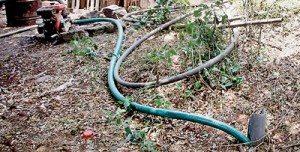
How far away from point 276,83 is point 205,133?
3.31 feet

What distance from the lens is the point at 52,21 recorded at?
14.8 feet

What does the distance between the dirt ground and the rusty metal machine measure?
28.7 inches

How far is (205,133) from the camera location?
242 centimetres

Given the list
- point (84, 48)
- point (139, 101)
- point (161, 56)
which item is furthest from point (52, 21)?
point (139, 101)

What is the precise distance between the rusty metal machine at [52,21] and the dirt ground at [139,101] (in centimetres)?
73

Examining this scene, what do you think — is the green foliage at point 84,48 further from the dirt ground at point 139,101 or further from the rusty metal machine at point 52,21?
the rusty metal machine at point 52,21

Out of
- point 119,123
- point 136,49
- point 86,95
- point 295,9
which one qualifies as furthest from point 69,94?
point 295,9

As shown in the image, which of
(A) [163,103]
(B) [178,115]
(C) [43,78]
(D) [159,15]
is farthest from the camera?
(D) [159,15]

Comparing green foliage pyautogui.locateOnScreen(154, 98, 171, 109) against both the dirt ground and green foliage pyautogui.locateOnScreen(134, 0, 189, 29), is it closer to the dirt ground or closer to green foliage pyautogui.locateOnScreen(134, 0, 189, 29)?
the dirt ground

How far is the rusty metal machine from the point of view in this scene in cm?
450

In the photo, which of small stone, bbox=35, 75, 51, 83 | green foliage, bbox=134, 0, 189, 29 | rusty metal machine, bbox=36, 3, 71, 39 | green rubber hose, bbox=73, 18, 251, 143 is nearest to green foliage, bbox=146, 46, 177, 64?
green rubber hose, bbox=73, 18, 251, 143

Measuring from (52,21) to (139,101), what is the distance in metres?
2.42

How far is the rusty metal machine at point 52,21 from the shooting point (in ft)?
14.8

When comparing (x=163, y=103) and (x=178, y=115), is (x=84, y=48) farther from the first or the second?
(x=178, y=115)
